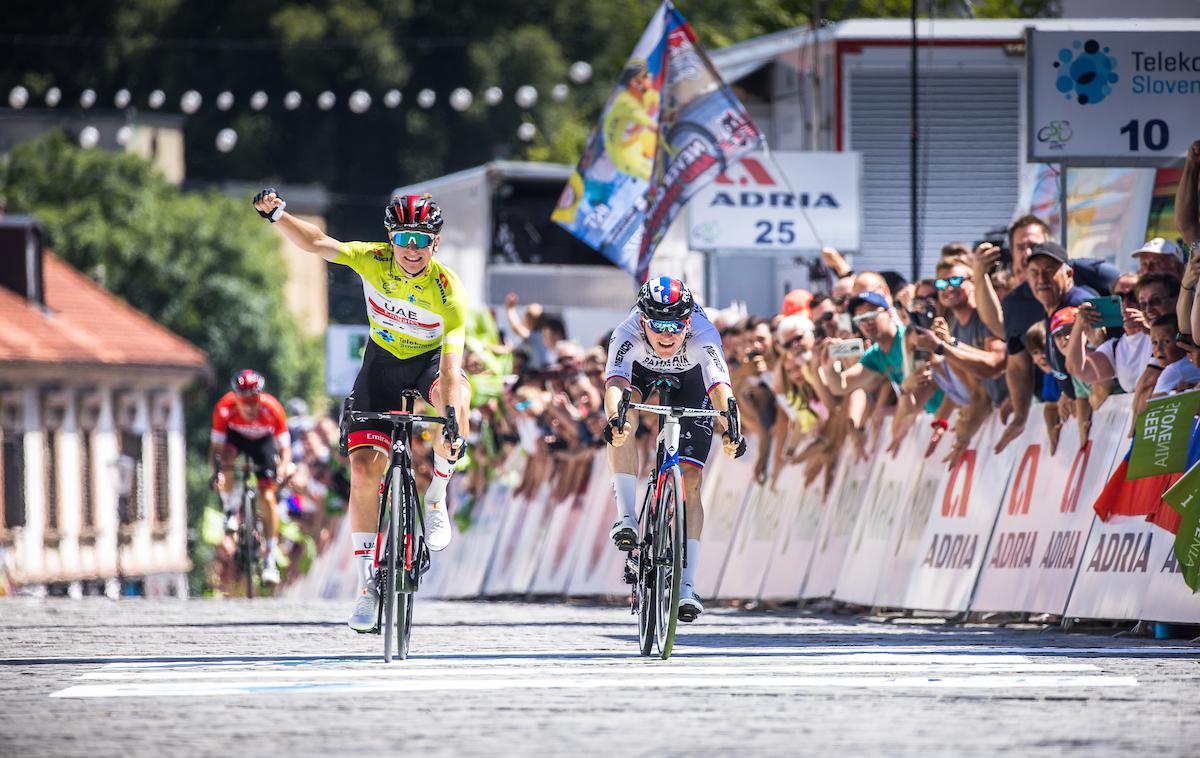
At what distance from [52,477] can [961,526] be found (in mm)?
44784

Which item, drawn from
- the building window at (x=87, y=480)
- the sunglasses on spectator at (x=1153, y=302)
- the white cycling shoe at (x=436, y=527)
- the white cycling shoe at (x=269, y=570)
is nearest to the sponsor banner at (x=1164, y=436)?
the sunglasses on spectator at (x=1153, y=302)

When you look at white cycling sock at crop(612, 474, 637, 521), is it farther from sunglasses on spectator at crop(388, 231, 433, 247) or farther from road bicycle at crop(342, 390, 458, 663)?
Result: sunglasses on spectator at crop(388, 231, 433, 247)

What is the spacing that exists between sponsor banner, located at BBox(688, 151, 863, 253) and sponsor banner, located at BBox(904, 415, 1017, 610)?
7187 mm

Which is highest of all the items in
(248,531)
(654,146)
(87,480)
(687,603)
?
(654,146)

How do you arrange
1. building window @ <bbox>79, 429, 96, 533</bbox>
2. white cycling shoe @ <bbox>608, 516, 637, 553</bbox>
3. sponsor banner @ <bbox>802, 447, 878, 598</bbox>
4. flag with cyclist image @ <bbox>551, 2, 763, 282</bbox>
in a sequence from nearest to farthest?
white cycling shoe @ <bbox>608, 516, 637, 553</bbox> < sponsor banner @ <bbox>802, 447, 878, 598</bbox> < flag with cyclist image @ <bbox>551, 2, 763, 282</bbox> < building window @ <bbox>79, 429, 96, 533</bbox>

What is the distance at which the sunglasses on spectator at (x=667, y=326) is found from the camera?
1270cm

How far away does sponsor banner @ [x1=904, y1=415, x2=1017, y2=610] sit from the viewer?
15891 millimetres

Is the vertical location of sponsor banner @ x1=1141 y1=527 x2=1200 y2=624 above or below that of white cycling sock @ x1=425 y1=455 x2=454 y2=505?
below

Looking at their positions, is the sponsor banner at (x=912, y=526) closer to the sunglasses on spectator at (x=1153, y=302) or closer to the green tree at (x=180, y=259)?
the sunglasses on spectator at (x=1153, y=302)

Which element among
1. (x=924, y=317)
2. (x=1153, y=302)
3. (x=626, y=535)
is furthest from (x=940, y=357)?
(x=626, y=535)

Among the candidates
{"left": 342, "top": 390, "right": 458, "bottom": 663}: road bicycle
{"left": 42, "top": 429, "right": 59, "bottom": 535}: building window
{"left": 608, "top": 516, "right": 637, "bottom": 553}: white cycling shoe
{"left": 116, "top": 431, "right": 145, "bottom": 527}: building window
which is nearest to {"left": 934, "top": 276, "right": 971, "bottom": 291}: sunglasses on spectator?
{"left": 608, "top": 516, "right": 637, "bottom": 553}: white cycling shoe

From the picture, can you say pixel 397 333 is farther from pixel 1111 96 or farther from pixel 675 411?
pixel 1111 96

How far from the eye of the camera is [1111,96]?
56.0 ft

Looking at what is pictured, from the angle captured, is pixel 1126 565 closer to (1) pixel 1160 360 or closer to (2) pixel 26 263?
(1) pixel 1160 360
